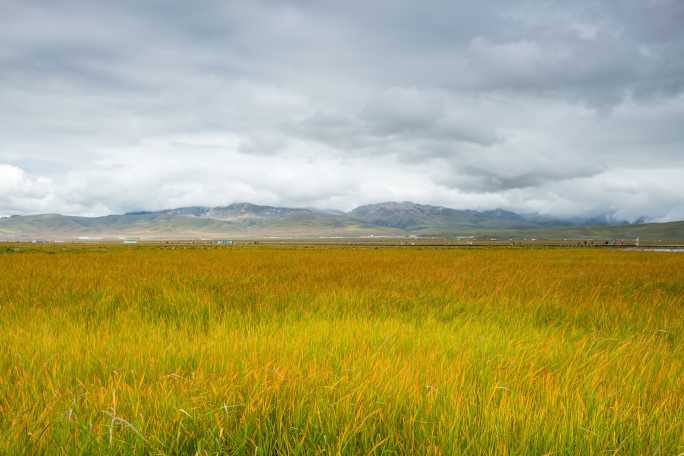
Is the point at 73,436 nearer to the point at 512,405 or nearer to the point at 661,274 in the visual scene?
the point at 512,405

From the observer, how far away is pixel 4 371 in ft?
9.55

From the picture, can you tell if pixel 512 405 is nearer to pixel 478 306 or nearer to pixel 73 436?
pixel 73 436

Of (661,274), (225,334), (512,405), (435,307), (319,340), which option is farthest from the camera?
(661,274)

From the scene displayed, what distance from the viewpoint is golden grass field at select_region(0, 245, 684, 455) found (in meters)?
1.82

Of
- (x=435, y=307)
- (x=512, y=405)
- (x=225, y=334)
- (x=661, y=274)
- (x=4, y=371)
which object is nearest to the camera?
(x=512, y=405)

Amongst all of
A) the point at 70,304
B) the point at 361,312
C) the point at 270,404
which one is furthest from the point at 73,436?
the point at 70,304

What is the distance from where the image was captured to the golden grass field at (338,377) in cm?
182

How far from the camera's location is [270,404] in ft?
6.70

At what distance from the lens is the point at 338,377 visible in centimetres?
256

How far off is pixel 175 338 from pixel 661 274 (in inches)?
557

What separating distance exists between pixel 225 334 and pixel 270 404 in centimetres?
218

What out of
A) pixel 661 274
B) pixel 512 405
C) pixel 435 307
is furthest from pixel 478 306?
pixel 661 274

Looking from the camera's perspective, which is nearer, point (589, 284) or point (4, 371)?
Answer: point (4, 371)

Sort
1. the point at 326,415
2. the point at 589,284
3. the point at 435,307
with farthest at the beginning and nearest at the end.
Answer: the point at 589,284 < the point at 435,307 < the point at 326,415
